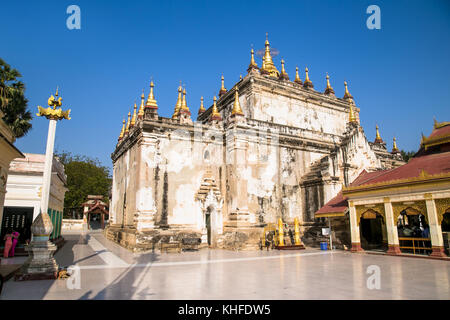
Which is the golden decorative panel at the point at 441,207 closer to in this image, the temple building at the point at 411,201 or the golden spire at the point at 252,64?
the temple building at the point at 411,201

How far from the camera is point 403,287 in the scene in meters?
7.80

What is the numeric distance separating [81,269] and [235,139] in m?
11.6

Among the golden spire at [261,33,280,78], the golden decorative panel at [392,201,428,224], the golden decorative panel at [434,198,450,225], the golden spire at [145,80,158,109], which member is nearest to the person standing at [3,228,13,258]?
the golden spire at [145,80,158,109]

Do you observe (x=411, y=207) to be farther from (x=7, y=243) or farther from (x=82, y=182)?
(x=82, y=182)

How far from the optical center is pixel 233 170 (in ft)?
64.2

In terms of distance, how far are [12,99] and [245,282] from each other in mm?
18627

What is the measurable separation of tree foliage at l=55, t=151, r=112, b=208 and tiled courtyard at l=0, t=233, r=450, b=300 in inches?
1708

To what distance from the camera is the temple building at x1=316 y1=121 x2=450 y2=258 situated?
1320 cm

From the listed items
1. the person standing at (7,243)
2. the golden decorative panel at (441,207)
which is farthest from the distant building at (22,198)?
the golden decorative panel at (441,207)

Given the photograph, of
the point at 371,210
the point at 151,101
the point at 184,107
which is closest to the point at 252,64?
the point at 184,107

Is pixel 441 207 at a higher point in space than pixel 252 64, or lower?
lower

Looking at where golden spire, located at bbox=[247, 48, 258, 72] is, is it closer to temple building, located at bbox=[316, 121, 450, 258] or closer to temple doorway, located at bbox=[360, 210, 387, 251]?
temple building, located at bbox=[316, 121, 450, 258]
